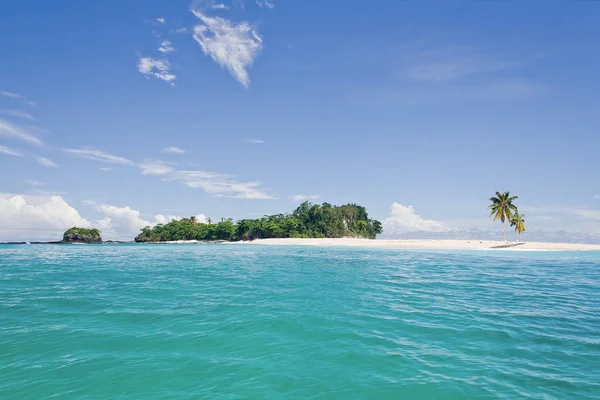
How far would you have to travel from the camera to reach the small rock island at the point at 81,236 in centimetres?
15650

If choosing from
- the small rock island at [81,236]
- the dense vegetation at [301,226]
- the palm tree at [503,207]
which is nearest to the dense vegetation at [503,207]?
the palm tree at [503,207]

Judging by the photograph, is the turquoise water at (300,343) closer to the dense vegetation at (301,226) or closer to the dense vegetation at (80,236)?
the dense vegetation at (301,226)

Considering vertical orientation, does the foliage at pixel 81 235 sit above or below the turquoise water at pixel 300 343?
above


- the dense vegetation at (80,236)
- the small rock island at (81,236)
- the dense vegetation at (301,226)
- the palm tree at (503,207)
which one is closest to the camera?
the palm tree at (503,207)

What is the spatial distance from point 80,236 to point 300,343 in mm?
184630

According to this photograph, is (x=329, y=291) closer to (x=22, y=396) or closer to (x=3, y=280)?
(x=22, y=396)

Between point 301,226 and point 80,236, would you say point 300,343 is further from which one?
point 80,236

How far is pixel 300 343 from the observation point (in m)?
10.2

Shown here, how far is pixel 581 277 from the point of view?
2559 centimetres

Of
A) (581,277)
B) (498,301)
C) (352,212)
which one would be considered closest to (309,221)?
(352,212)

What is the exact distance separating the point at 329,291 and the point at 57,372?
1355 cm

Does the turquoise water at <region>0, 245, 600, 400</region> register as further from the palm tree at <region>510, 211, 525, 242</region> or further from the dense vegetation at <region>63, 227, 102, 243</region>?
the dense vegetation at <region>63, 227, 102, 243</region>

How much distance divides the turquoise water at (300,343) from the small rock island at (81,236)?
543 feet

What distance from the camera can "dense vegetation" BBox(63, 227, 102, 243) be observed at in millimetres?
156600
